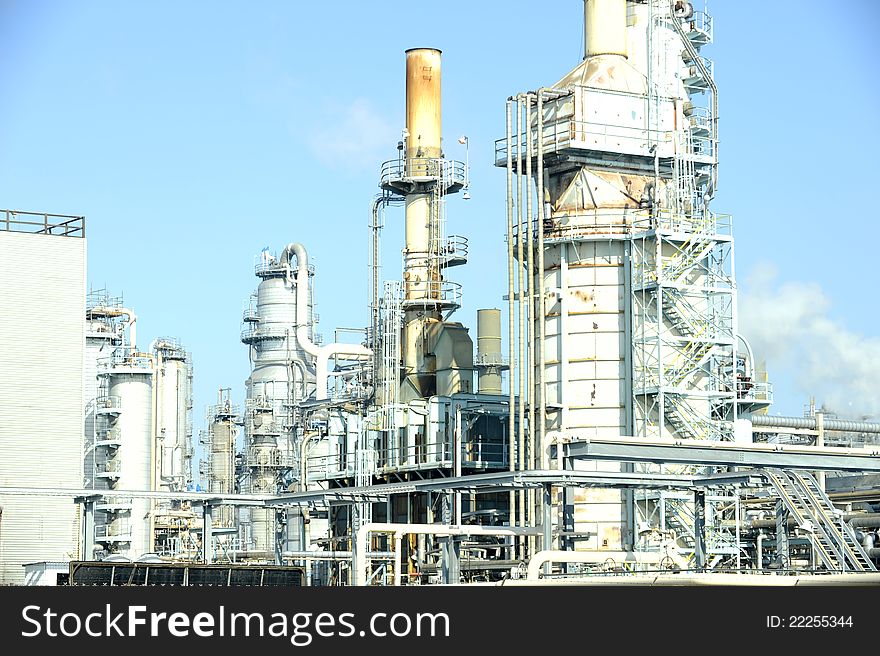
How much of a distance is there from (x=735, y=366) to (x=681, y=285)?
10.5 feet

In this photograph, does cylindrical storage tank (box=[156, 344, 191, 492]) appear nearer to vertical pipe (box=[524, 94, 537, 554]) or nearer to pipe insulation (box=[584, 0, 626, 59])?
vertical pipe (box=[524, 94, 537, 554])

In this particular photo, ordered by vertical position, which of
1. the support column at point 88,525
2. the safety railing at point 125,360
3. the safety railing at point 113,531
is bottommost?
the safety railing at point 113,531

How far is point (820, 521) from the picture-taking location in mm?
35031

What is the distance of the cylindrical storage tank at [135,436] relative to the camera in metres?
65.2

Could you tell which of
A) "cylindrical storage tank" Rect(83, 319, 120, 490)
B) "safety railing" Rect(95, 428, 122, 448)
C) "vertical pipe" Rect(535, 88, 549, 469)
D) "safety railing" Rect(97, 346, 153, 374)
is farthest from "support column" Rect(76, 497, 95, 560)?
"safety railing" Rect(97, 346, 153, 374)

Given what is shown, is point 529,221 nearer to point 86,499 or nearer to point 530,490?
point 530,490

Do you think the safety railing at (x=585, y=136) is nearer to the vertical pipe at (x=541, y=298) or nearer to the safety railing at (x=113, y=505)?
the vertical pipe at (x=541, y=298)

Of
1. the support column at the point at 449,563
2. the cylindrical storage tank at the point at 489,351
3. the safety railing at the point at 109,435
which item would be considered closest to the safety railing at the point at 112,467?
the safety railing at the point at 109,435

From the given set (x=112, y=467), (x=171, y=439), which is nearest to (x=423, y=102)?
(x=112, y=467)

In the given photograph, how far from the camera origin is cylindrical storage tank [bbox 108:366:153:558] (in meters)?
65.2

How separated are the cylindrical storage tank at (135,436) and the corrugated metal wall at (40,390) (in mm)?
13511

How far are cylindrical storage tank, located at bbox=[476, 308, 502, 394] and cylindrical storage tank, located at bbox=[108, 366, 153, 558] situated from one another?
21961 mm

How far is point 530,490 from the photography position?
42781 mm

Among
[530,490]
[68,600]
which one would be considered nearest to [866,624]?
[68,600]
